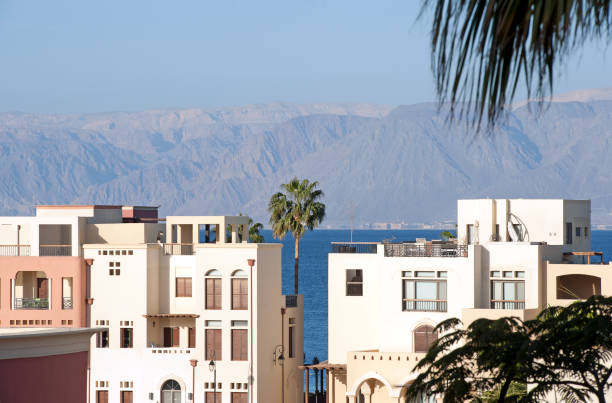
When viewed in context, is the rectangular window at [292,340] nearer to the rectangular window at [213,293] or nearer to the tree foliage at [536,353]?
the rectangular window at [213,293]

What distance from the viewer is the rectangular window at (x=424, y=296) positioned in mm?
48531

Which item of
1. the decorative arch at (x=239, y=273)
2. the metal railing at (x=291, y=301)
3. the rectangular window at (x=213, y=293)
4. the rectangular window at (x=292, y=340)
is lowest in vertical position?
the rectangular window at (x=292, y=340)

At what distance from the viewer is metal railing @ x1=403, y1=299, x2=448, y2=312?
48.4m

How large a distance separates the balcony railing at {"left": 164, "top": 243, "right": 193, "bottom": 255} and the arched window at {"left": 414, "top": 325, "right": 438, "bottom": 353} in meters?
11.9

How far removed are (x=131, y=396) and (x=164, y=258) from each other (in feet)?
22.0

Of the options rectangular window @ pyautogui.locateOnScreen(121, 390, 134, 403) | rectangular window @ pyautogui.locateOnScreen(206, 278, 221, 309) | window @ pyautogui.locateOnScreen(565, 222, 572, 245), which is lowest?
rectangular window @ pyautogui.locateOnScreen(121, 390, 134, 403)

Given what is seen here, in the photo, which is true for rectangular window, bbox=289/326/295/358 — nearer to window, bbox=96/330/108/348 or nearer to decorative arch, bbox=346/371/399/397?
decorative arch, bbox=346/371/399/397

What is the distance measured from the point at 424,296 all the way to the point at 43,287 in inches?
720

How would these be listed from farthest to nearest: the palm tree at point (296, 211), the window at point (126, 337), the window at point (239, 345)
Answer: the palm tree at point (296, 211)
the window at point (126, 337)
the window at point (239, 345)

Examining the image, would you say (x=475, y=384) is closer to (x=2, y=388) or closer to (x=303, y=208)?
(x=2, y=388)

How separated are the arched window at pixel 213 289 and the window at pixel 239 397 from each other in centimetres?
403

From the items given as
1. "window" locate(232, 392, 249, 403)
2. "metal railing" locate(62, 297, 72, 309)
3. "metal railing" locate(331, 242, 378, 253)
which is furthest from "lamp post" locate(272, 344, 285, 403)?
"metal railing" locate(62, 297, 72, 309)

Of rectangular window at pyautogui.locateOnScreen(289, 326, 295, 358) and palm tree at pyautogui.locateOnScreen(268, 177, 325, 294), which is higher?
palm tree at pyautogui.locateOnScreen(268, 177, 325, 294)

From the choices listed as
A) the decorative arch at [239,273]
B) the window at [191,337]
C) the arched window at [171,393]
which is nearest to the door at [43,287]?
the window at [191,337]
